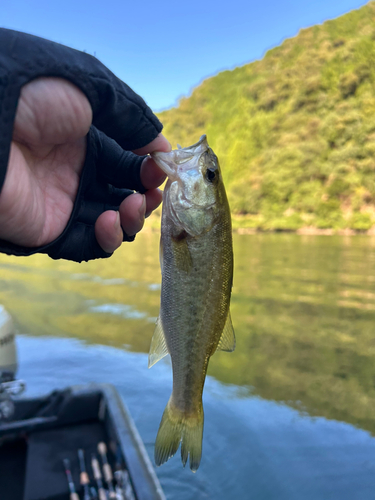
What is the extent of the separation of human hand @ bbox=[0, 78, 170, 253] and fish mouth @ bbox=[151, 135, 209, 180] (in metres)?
0.12

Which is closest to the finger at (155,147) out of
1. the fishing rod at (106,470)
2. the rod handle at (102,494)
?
the fishing rod at (106,470)

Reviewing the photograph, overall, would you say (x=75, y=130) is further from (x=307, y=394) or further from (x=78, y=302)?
(x=78, y=302)

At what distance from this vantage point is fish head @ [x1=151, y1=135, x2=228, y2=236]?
232cm

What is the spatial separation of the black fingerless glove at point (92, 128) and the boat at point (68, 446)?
2.88m

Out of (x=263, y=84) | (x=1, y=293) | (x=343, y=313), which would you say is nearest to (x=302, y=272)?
(x=343, y=313)

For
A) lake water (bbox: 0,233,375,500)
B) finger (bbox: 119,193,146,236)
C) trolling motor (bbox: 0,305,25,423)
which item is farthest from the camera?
lake water (bbox: 0,233,375,500)

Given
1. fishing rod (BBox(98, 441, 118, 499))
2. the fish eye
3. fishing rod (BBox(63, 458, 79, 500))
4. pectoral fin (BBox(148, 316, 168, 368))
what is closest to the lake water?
fishing rod (BBox(98, 441, 118, 499))

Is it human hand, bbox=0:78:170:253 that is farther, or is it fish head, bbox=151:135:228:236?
fish head, bbox=151:135:228:236

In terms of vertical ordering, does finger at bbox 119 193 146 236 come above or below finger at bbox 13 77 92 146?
below

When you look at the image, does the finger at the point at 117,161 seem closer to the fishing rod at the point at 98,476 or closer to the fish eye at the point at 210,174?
the fish eye at the point at 210,174

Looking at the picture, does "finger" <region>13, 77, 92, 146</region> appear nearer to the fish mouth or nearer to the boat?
the fish mouth

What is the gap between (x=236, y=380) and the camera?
959 centimetres

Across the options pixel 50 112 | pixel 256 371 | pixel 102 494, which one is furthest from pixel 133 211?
pixel 256 371

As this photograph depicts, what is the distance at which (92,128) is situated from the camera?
2.60m
